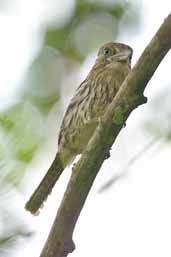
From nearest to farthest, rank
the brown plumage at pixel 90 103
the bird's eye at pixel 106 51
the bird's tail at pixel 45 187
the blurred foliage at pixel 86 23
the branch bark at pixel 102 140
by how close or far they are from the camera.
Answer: the branch bark at pixel 102 140 < the blurred foliage at pixel 86 23 < the bird's tail at pixel 45 187 < the brown plumage at pixel 90 103 < the bird's eye at pixel 106 51

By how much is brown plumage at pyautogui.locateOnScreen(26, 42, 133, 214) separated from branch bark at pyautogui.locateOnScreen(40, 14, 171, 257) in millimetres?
1983

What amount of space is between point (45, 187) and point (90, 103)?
0.70 metres

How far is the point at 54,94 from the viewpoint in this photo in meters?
1.93

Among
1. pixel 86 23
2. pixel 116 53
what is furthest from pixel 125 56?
pixel 86 23

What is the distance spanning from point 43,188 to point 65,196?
1.93m

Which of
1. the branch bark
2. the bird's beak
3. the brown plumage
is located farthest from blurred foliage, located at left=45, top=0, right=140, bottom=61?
the bird's beak

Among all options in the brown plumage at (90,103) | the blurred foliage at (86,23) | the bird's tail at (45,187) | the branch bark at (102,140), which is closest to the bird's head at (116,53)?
the brown plumage at (90,103)

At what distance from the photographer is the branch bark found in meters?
1.51

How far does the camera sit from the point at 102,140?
1.67m

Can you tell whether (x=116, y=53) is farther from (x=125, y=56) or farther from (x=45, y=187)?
(x=45, y=187)

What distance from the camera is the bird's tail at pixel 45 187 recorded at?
3035mm

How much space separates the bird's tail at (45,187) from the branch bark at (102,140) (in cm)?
126

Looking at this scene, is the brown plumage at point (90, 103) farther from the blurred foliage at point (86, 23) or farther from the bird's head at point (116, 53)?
the blurred foliage at point (86, 23)

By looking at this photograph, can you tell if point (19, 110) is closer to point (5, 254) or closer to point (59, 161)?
point (5, 254)
